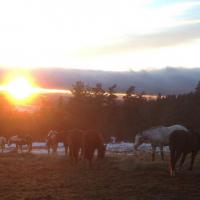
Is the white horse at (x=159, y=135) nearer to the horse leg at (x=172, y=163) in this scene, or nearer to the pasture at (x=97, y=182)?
the pasture at (x=97, y=182)

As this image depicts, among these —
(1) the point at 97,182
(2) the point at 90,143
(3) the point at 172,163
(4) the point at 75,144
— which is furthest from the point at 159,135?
(1) the point at 97,182

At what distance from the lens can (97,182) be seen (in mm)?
18000

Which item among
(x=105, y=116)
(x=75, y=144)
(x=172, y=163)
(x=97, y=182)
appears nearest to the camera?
(x=97, y=182)

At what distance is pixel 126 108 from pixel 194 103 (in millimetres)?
12492

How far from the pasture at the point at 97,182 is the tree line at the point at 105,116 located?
53.6 meters

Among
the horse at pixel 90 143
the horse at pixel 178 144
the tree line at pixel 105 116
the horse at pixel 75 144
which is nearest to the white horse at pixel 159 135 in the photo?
the horse at pixel 90 143

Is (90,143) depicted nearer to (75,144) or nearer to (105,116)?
(75,144)

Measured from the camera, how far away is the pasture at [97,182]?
49.5 ft

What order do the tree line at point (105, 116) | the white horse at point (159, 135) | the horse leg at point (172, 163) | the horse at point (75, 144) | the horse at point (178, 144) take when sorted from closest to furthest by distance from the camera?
the horse leg at point (172, 163) → the horse at point (178, 144) → the horse at point (75, 144) → the white horse at point (159, 135) → the tree line at point (105, 116)

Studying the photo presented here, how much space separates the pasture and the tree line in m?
53.6

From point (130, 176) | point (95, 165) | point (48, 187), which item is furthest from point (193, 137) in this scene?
point (48, 187)

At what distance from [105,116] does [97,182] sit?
221 ft

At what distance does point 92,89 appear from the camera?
94062 mm

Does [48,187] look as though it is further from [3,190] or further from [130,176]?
[130,176]
